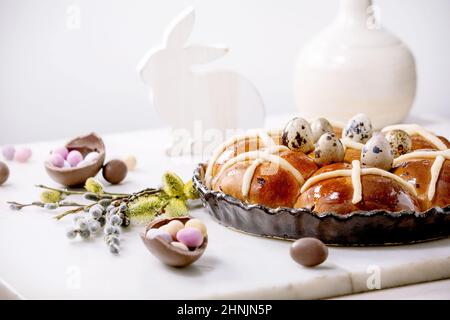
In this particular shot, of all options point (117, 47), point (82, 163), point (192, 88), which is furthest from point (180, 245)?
point (117, 47)

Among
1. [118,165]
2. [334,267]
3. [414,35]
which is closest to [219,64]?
[414,35]

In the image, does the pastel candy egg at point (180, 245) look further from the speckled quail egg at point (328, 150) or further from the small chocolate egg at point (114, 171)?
the small chocolate egg at point (114, 171)

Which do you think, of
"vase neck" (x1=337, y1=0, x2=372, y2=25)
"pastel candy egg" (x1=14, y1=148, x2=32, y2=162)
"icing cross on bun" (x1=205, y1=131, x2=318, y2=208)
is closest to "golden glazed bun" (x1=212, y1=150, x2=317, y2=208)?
"icing cross on bun" (x1=205, y1=131, x2=318, y2=208)

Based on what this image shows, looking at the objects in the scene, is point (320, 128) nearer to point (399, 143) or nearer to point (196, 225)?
point (399, 143)

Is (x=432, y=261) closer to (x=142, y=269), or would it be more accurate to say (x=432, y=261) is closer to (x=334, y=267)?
(x=334, y=267)

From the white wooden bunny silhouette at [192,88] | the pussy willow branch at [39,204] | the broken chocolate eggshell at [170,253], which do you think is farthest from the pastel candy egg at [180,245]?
the white wooden bunny silhouette at [192,88]

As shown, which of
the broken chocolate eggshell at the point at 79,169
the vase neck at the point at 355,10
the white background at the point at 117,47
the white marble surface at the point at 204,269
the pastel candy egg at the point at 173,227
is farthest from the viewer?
the white background at the point at 117,47
